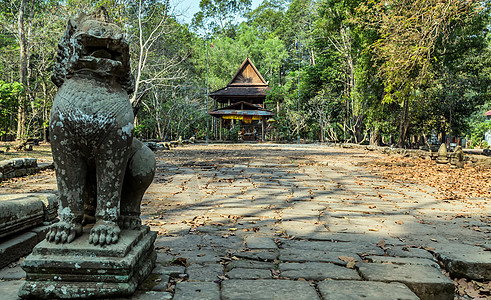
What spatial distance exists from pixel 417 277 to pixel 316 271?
2.08ft

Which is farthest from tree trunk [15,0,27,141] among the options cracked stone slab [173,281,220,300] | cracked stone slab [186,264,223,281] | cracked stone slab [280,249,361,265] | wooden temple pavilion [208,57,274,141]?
wooden temple pavilion [208,57,274,141]

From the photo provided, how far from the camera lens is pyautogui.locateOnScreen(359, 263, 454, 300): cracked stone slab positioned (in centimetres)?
214

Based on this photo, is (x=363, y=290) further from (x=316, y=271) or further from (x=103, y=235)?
(x=103, y=235)

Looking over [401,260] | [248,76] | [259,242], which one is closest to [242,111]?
[248,76]

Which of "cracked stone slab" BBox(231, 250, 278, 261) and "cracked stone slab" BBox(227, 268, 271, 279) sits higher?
"cracked stone slab" BBox(227, 268, 271, 279)

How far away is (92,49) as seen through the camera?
78.4 inches

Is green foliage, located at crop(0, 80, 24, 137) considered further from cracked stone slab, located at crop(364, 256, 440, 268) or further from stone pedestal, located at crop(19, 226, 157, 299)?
cracked stone slab, located at crop(364, 256, 440, 268)

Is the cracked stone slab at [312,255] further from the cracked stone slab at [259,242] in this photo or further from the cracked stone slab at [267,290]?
the cracked stone slab at [267,290]

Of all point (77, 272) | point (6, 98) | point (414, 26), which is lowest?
point (77, 272)

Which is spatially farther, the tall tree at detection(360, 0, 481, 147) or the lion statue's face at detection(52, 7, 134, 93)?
the tall tree at detection(360, 0, 481, 147)

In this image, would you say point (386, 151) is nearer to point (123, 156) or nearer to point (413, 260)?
point (413, 260)

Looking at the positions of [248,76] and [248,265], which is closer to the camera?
[248,265]

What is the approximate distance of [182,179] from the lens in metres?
7.21

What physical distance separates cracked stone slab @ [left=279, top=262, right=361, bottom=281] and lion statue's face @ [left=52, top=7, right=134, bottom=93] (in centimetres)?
167
